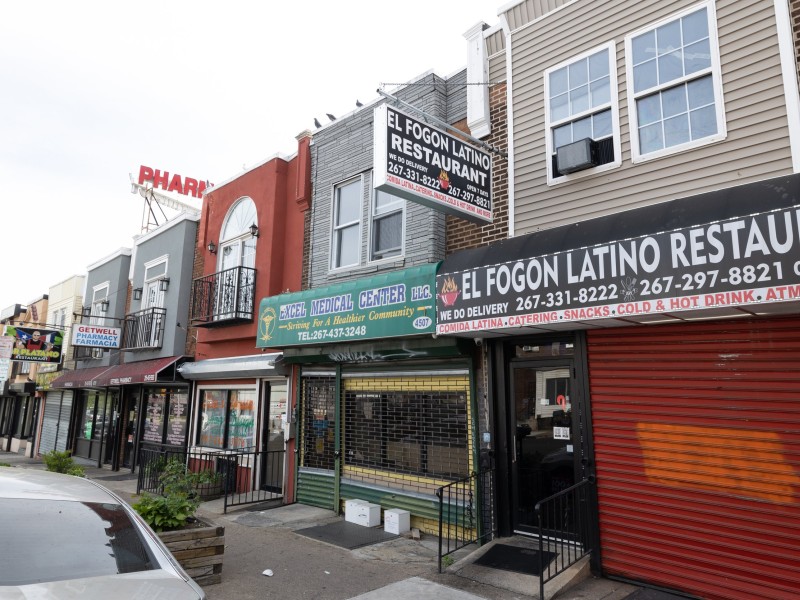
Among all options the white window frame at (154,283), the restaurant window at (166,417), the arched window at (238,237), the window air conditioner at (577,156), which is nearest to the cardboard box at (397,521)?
the window air conditioner at (577,156)


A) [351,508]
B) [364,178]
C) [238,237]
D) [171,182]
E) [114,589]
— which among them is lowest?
[351,508]

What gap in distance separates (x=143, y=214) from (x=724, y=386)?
24.7 m

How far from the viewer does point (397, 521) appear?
27.6 feet

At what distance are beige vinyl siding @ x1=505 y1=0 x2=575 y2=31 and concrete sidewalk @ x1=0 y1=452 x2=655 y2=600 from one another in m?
7.57

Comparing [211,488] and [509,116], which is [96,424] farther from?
[509,116]

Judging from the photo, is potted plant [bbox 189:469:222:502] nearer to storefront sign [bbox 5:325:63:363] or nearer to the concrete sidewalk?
the concrete sidewalk

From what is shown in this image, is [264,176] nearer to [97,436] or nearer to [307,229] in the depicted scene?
[307,229]

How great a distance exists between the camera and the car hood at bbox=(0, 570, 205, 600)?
286cm

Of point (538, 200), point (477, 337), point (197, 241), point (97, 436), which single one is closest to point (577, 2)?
point (538, 200)

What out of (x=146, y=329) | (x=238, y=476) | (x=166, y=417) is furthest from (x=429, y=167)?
(x=146, y=329)

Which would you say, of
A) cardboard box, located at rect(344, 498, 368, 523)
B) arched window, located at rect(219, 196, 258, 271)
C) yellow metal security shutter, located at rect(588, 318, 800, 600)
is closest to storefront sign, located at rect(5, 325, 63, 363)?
arched window, located at rect(219, 196, 258, 271)

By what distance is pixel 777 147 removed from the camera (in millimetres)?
5770

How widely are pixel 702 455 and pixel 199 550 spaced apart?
5701 mm

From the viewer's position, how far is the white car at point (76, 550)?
299 cm
